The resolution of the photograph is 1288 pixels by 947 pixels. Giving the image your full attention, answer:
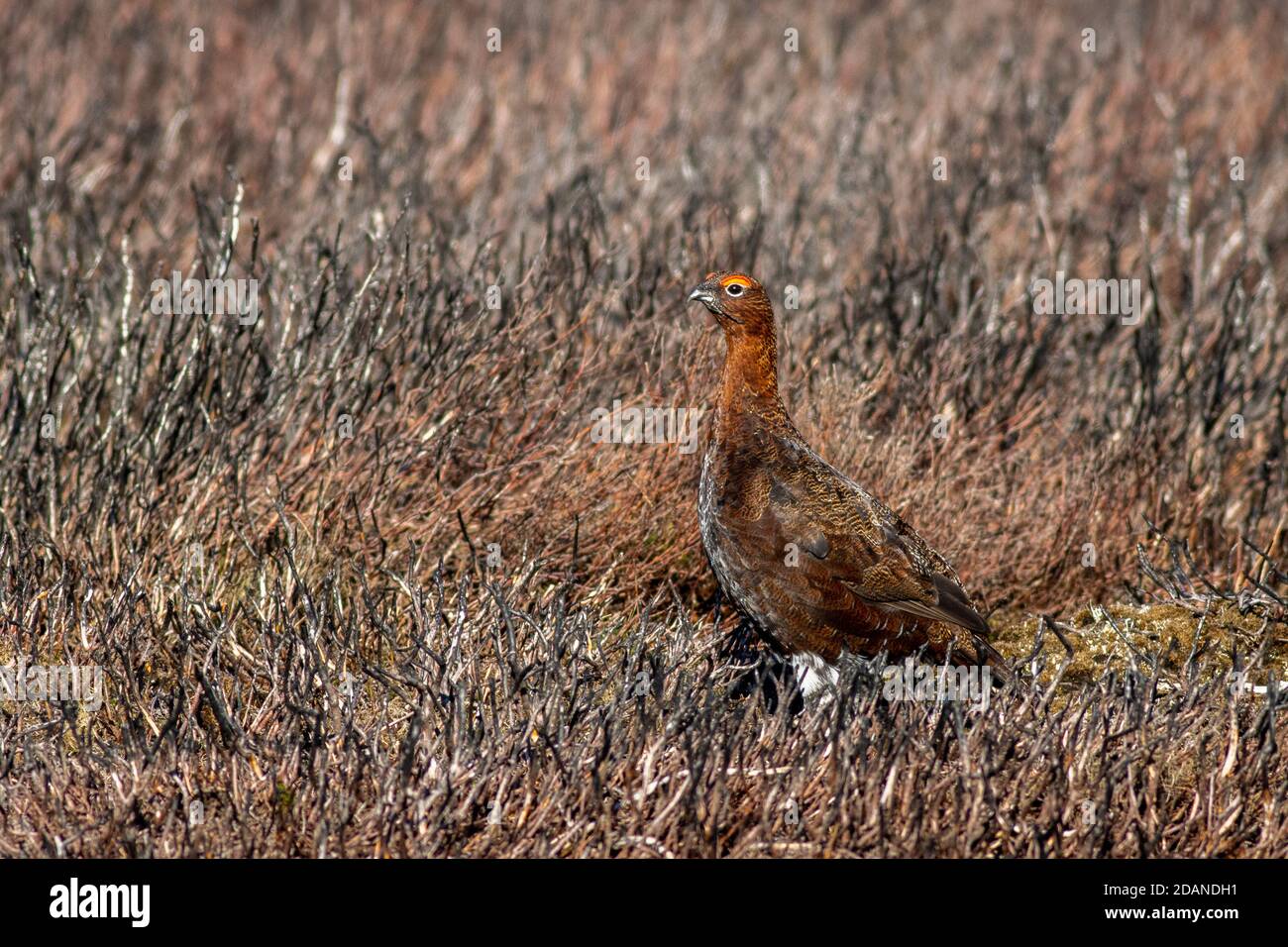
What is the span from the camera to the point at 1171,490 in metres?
5.73

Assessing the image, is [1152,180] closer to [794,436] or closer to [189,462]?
[794,436]

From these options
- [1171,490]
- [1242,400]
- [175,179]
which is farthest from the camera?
[175,179]

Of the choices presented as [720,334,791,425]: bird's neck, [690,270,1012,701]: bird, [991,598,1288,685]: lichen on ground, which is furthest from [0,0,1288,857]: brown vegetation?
[720,334,791,425]: bird's neck

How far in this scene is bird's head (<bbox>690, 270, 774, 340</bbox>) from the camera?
450cm

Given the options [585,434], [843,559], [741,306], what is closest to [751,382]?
[741,306]

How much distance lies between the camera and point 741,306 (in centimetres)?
450

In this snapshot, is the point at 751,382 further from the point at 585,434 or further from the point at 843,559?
the point at 585,434

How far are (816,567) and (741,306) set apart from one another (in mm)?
781

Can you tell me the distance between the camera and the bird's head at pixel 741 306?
14.8ft

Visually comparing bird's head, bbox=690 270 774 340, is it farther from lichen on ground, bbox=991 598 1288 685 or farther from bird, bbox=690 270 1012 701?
lichen on ground, bbox=991 598 1288 685

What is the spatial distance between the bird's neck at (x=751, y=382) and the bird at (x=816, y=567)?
0.02 m

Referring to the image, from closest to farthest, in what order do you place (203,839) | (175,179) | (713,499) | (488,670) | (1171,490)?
(203,839), (488,670), (713,499), (1171,490), (175,179)

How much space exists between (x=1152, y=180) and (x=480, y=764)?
672 cm

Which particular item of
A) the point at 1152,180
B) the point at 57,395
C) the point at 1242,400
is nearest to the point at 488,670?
the point at 57,395
